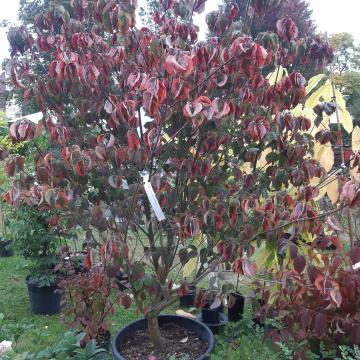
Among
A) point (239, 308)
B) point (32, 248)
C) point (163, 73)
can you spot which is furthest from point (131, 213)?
point (32, 248)

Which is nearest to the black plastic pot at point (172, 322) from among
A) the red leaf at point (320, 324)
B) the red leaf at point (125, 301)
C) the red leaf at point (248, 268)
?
the red leaf at point (125, 301)

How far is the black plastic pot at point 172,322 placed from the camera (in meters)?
2.67

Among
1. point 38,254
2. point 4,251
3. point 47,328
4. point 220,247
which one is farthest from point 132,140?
point 4,251

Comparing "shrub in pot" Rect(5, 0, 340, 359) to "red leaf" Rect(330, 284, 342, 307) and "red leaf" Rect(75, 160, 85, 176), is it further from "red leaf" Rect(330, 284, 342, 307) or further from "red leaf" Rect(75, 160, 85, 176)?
"red leaf" Rect(330, 284, 342, 307)

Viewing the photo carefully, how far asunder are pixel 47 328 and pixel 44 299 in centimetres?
34

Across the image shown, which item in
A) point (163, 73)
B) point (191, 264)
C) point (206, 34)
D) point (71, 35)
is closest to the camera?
point (163, 73)

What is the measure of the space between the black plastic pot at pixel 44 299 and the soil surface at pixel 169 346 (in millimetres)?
1400

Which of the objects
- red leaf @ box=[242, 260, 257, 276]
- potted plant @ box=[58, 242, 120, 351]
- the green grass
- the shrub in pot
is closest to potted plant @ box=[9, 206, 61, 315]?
the green grass

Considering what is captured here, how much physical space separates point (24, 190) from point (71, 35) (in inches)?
36.7

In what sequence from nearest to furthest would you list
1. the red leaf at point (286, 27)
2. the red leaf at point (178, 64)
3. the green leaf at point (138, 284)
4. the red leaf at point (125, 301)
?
1. the red leaf at point (178, 64)
2. the red leaf at point (286, 27)
3. the green leaf at point (138, 284)
4. the red leaf at point (125, 301)

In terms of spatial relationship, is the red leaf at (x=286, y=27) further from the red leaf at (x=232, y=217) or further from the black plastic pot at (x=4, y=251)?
the black plastic pot at (x=4, y=251)

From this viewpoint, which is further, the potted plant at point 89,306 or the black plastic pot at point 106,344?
the black plastic pot at point 106,344

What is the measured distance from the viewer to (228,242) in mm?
2240

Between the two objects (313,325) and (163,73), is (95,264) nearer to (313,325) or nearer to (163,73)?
(163,73)
